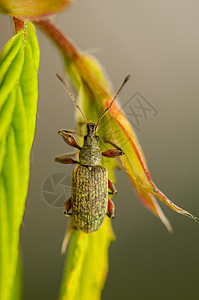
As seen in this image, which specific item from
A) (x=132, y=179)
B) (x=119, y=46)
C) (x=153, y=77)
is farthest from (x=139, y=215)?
(x=132, y=179)

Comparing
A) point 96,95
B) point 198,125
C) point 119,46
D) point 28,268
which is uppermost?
point 119,46

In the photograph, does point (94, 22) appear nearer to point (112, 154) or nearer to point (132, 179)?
point (112, 154)

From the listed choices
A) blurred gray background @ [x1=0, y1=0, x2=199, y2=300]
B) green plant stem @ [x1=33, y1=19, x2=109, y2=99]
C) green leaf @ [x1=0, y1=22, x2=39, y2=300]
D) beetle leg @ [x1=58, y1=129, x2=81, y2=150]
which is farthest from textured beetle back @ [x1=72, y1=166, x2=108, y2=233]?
blurred gray background @ [x1=0, y1=0, x2=199, y2=300]

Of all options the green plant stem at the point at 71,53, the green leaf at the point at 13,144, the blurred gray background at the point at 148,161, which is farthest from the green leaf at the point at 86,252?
the blurred gray background at the point at 148,161

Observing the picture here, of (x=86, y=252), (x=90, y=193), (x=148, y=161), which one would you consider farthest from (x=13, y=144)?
(x=148, y=161)

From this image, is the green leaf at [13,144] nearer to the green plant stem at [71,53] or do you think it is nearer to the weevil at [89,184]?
the green plant stem at [71,53]

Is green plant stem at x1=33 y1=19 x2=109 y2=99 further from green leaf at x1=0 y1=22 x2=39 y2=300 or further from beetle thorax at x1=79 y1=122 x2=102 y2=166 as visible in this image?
beetle thorax at x1=79 y1=122 x2=102 y2=166
